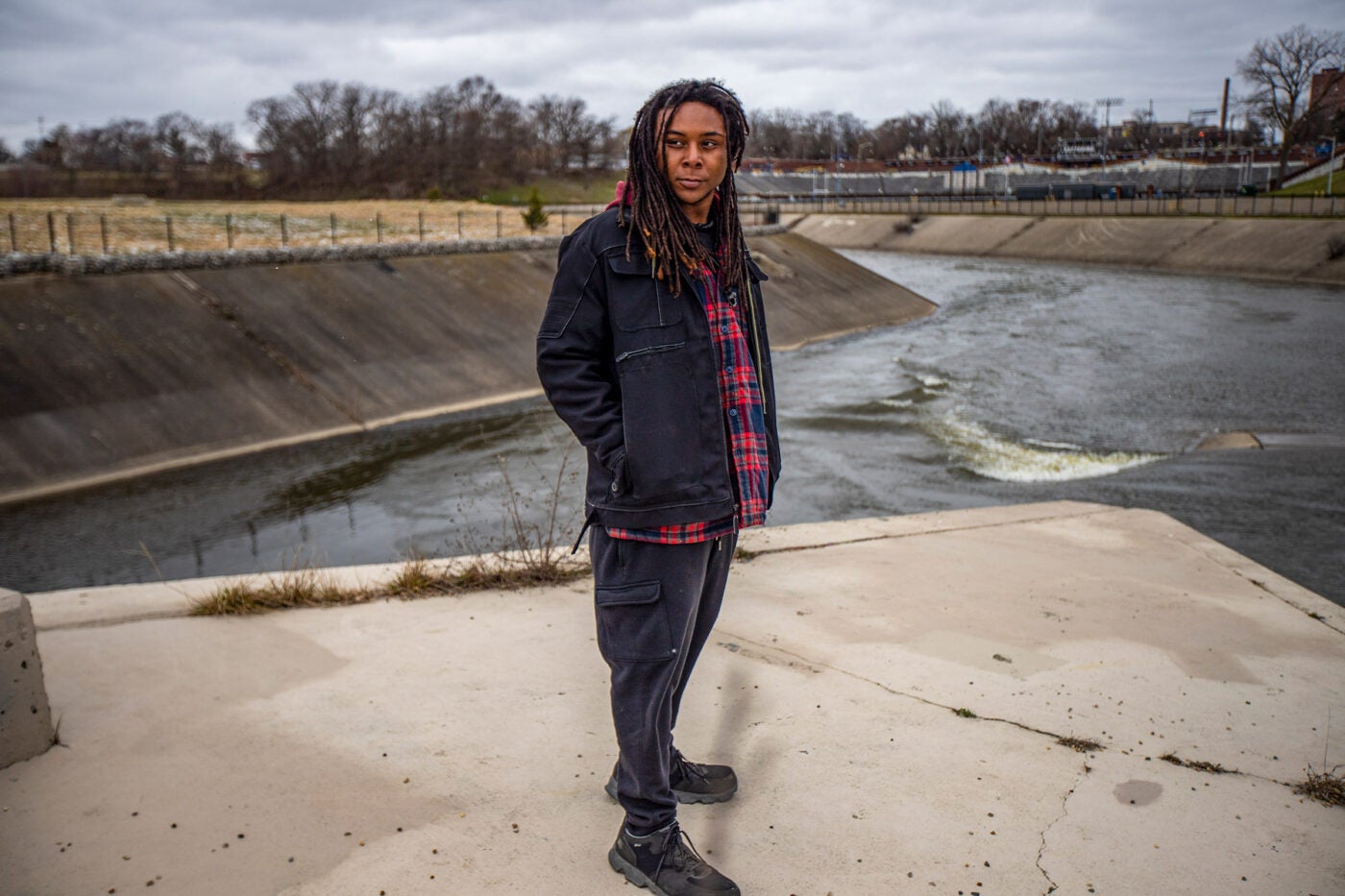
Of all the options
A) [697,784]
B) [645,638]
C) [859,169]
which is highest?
[859,169]

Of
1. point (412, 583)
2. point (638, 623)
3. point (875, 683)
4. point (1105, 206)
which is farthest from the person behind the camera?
point (1105, 206)

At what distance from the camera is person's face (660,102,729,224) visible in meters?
3.04

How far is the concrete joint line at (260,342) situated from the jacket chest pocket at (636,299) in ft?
54.5

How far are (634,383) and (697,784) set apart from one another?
1458 millimetres

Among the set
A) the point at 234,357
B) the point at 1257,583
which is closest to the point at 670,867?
the point at 1257,583

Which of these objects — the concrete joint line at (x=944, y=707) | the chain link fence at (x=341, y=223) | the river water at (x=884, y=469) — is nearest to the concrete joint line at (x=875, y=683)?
the concrete joint line at (x=944, y=707)

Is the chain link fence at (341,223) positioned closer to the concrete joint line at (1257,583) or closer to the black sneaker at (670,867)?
the concrete joint line at (1257,583)

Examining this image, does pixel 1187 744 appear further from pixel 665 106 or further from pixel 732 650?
pixel 665 106

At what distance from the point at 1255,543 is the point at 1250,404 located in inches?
461

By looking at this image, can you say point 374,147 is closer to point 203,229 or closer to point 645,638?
point 203,229

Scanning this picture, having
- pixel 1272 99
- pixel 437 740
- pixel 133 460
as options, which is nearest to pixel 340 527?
pixel 133 460

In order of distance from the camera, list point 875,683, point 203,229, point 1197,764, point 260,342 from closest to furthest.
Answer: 1. point 1197,764
2. point 875,683
3. point 260,342
4. point 203,229

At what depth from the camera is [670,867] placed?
313cm

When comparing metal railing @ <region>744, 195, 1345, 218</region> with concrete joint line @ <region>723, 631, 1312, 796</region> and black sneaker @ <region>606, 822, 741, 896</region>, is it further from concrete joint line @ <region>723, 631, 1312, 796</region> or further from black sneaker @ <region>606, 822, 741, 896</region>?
black sneaker @ <region>606, 822, 741, 896</region>
